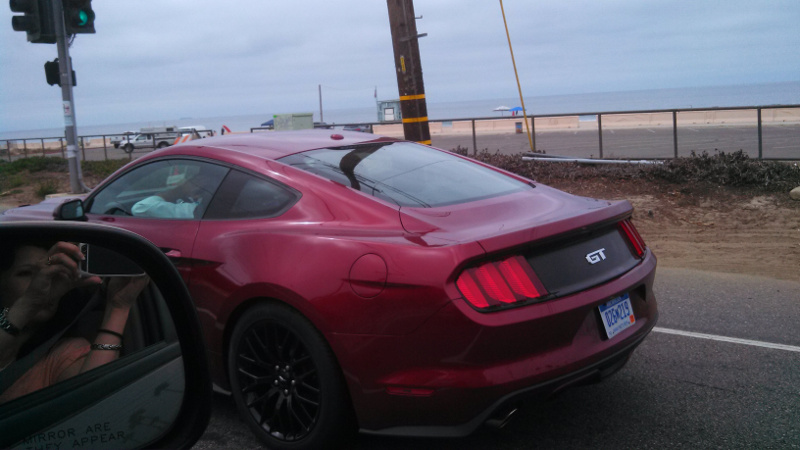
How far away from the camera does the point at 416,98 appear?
34.6ft

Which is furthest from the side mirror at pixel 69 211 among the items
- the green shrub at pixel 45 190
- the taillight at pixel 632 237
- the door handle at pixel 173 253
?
the green shrub at pixel 45 190

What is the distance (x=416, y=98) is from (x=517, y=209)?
7040 mm

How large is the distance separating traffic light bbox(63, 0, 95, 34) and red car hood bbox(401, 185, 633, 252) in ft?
37.0

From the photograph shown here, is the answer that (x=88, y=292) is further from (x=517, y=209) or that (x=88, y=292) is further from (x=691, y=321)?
(x=691, y=321)

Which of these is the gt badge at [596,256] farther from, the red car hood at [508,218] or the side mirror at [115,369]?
the side mirror at [115,369]

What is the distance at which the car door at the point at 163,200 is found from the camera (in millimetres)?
4008

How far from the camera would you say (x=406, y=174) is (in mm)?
4152

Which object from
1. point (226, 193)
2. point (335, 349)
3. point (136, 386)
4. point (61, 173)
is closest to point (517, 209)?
point (335, 349)

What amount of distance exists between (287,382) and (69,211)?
5.46ft

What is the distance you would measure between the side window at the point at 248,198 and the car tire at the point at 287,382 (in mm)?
562

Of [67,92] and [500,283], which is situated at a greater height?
[67,92]

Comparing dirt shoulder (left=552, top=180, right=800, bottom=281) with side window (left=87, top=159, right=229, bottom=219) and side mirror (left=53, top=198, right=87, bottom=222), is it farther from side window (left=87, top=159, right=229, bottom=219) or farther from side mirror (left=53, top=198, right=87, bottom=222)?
side mirror (left=53, top=198, right=87, bottom=222)

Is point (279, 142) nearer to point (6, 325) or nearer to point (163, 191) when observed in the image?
point (163, 191)

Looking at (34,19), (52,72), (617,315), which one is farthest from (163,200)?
(52,72)
